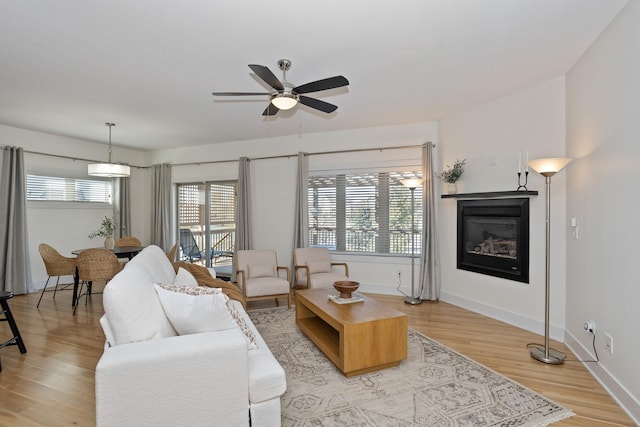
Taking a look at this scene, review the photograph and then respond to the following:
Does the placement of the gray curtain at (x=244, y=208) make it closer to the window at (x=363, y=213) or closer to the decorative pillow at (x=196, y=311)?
the window at (x=363, y=213)

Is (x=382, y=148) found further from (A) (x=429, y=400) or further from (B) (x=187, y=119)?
(A) (x=429, y=400)

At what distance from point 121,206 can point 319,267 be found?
4624 millimetres

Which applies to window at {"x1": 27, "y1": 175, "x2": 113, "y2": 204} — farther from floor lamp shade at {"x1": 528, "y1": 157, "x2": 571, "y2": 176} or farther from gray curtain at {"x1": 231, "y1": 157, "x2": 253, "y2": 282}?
floor lamp shade at {"x1": 528, "y1": 157, "x2": 571, "y2": 176}

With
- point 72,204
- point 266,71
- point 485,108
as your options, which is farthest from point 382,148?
point 72,204

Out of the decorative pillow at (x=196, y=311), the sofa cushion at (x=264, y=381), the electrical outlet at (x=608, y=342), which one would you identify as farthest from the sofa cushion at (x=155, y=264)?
the electrical outlet at (x=608, y=342)

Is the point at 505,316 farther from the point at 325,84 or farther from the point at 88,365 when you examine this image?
the point at 88,365

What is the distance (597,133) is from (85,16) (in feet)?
13.7

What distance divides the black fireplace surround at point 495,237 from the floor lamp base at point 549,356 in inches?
35.4

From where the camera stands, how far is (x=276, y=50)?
2.85 meters

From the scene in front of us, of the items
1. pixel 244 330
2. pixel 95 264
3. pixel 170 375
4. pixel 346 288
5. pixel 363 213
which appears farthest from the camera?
pixel 363 213

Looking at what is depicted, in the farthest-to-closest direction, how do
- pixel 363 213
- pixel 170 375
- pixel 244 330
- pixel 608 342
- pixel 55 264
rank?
pixel 363 213 → pixel 55 264 → pixel 608 342 → pixel 244 330 → pixel 170 375

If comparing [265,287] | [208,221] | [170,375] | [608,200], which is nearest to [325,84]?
[170,375]

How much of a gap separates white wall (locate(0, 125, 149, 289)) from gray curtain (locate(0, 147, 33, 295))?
0.83 feet

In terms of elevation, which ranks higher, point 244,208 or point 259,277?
point 244,208
